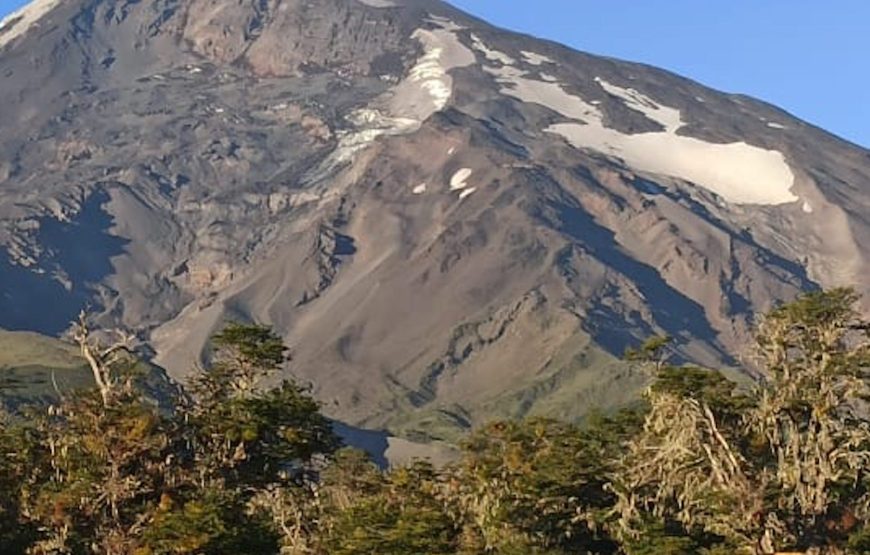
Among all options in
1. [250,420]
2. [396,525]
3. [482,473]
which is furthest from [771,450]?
[250,420]

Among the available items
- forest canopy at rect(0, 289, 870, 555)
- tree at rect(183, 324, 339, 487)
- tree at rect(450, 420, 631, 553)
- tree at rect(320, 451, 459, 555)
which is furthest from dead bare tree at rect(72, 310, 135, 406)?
tree at rect(450, 420, 631, 553)

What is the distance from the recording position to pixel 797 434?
5181cm

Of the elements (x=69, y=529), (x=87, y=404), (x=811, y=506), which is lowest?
(x=69, y=529)

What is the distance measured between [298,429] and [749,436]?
16186 millimetres

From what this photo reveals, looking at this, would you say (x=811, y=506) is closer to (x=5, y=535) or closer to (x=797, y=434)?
Result: (x=797, y=434)

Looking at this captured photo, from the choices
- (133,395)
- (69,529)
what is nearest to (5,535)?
(69,529)

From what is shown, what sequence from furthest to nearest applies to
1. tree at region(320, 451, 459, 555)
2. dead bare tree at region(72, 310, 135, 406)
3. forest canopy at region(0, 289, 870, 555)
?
tree at region(320, 451, 459, 555)
dead bare tree at region(72, 310, 135, 406)
forest canopy at region(0, 289, 870, 555)

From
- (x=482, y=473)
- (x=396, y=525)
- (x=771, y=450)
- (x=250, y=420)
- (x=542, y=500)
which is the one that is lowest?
(x=482, y=473)

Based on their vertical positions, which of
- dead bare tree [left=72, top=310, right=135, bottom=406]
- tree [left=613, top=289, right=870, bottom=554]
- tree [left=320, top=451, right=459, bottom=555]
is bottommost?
tree [left=320, top=451, right=459, bottom=555]

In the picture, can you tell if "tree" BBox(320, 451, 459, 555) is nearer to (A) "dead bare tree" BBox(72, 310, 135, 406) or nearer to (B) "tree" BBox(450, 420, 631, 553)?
(B) "tree" BBox(450, 420, 631, 553)

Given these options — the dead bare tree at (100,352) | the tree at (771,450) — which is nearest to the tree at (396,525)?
the tree at (771,450)

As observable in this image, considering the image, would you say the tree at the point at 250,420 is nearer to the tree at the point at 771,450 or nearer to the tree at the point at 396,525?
the tree at the point at 396,525

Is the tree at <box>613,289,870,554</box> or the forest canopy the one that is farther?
the tree at <box>613,289,870,554</box>

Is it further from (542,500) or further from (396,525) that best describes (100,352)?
(542,500)
